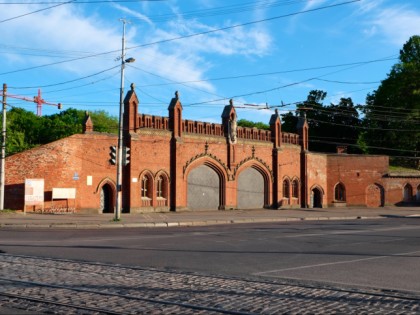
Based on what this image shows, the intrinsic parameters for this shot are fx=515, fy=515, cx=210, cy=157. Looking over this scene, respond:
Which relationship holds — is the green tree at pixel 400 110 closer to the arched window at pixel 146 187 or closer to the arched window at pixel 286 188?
the arched window at pixel 286 188

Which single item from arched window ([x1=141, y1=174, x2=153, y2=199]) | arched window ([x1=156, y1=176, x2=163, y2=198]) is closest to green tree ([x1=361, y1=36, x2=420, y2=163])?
arched window ([x1=156, y1=176, x2=163, y2=198])

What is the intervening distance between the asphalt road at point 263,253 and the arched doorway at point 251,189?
22.6 meters

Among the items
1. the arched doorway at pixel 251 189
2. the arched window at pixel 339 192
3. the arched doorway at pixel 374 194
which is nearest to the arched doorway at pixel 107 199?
the arched doorway at pixel 251 189

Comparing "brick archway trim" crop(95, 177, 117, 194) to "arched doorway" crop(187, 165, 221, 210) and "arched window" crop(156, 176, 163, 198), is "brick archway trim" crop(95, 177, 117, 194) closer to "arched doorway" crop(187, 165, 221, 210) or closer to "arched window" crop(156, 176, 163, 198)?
"arched window" crop(156, 176, 163, 198)

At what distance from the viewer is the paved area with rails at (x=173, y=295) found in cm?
729

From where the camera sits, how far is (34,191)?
30.2m

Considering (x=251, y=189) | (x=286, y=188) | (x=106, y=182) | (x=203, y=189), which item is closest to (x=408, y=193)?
(x=286, y=188)

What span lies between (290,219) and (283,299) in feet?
85.5

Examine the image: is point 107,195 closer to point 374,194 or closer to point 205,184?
point 205,184

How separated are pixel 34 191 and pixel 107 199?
6.05 meters

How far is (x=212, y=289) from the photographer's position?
8.77m

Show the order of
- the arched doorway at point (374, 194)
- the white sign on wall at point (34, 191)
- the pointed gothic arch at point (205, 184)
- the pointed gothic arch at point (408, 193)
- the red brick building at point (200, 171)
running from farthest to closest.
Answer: the pointed gothic arch at point (408, 193), the arched doorway at point (374, 194), the pointed gothic arch at point (205, 184), the red brick building at point (200, 171), the white sign on wall at point (34, 191)

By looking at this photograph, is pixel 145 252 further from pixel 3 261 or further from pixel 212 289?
pixel 212 289

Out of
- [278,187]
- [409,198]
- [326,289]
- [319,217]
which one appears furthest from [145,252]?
[409,198]
